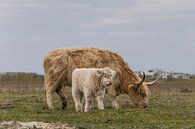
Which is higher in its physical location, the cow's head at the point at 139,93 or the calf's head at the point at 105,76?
the calf's head at the point at 105,76

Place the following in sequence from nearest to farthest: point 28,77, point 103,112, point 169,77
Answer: point 103,112 → point 28,77 → point 169,77

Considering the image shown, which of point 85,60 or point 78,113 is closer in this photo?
point 78,113

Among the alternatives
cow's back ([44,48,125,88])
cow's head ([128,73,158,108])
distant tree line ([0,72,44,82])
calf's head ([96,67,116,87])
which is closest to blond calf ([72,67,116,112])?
calf's head ([96,67,116,87])

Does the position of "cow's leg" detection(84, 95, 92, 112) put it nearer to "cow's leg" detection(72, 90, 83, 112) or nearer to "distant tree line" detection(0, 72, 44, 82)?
"cow's leg" detection(72, 90, 83, 112)

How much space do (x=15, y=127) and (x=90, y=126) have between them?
2280mm

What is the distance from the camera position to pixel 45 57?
1016 inches

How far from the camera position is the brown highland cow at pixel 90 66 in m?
25.2

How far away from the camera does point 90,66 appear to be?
2552cm

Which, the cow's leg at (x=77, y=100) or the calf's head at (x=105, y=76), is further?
the cow's leg at (x=77, y=100)

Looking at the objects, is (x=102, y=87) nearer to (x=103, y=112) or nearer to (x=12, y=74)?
(x=103, y=112)

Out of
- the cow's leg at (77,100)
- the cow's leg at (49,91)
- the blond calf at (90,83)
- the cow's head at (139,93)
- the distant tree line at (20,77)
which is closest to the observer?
the blond calf at (90,83)

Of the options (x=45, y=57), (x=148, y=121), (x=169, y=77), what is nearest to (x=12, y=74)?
(x=169, y=77)

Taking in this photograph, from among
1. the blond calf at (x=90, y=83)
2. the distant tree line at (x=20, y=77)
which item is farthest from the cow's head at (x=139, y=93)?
the distant tree line at (x=20, y=77)

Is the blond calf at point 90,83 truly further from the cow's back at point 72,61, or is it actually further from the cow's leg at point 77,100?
the cow's back at point 72,61
